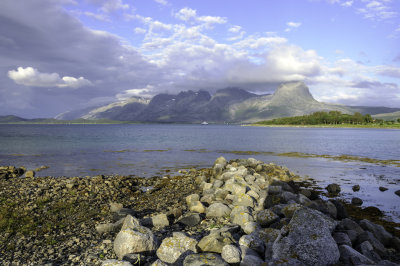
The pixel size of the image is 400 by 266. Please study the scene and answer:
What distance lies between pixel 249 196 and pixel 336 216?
5.15m

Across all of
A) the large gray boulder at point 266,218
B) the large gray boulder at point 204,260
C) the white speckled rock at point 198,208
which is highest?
the large gray boulder at point 204,260

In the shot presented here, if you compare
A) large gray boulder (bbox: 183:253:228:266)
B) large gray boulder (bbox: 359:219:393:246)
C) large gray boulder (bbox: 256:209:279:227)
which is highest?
large gray boulder (bbox: 183:253:228:266)

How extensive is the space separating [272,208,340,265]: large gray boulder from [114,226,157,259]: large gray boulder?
421 cm

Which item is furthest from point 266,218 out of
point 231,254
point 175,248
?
point 175,248

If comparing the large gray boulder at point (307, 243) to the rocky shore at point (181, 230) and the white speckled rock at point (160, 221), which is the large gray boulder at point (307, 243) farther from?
the white speckled rock at point (160, 221)

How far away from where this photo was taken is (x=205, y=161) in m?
40.7

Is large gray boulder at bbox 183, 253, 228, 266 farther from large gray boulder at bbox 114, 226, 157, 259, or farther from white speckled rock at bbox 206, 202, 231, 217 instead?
white speckled rock at bbox 206, 202, 231, 217

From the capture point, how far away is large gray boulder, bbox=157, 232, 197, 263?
8.29m

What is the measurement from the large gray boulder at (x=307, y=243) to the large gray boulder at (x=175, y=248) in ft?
9.07

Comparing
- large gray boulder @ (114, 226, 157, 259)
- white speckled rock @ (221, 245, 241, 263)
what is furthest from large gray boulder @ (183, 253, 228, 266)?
large gray boulder @ (114, 226, 157, 259)

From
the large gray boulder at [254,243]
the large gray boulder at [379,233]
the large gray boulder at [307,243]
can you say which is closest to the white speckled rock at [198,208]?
the large gray boulder at [254,243]

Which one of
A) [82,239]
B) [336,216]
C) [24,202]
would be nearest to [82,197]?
[24,202]

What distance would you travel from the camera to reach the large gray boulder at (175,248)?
8.29 m

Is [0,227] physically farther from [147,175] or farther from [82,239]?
[147,175]
